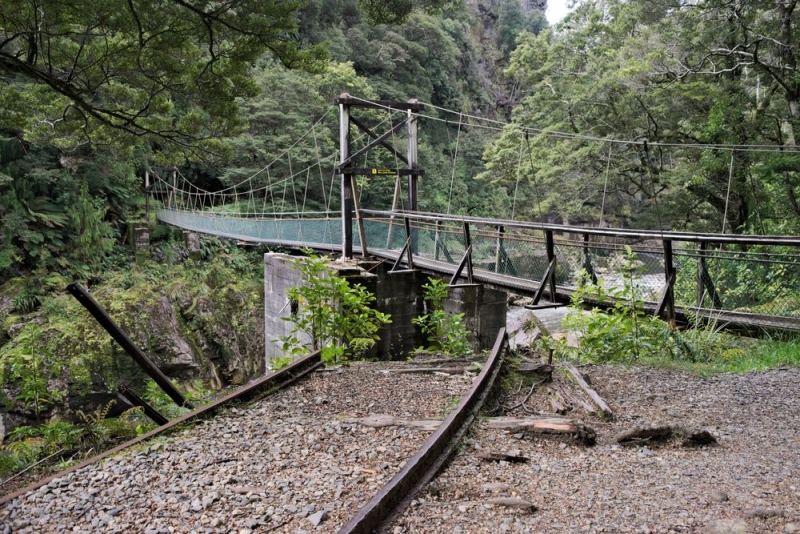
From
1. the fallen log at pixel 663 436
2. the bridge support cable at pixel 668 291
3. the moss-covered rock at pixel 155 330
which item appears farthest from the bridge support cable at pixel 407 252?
the moss-covered rock at pixel 155 330

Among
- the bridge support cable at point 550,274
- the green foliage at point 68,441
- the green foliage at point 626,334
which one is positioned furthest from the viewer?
the bridge support cable at point 550,274

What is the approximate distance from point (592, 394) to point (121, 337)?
258cm

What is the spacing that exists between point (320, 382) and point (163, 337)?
11192 millimetres

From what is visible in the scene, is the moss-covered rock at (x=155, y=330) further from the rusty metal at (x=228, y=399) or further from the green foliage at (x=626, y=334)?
the green foliage at (x=626, y=334)

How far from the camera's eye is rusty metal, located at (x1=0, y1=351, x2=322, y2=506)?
2070mm

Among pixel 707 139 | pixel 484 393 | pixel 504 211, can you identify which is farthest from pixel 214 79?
pixel 504 211

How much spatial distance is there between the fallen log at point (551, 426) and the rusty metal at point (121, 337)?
1.87 metres

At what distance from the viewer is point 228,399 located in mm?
2797

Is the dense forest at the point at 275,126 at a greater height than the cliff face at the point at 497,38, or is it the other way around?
the cliff face at the point at 497,38

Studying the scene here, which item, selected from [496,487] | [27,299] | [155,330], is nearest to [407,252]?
[496,487]

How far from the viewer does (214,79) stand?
4379mm

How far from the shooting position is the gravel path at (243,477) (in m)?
1.75

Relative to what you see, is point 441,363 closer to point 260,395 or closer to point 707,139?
point 260,395

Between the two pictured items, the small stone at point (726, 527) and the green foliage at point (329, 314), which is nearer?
the small stone at point (726, 527)
